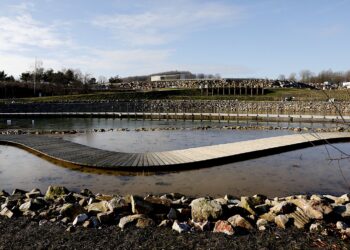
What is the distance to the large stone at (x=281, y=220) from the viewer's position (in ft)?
19.1

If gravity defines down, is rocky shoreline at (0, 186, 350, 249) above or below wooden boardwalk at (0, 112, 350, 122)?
below

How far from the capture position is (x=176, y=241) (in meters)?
5.27

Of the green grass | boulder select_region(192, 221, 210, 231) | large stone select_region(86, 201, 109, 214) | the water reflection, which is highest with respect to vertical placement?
the green grass

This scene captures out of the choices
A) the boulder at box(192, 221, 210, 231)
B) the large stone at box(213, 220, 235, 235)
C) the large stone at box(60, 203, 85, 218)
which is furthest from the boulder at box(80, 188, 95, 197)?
the large stone at box(213, 220, 235, 235)

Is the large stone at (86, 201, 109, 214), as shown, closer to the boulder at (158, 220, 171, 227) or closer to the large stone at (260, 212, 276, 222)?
the boulder at (158, 220, 171, 227)

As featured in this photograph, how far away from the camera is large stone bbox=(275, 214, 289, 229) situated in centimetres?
581

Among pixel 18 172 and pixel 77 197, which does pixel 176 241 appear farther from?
pixel 18 172

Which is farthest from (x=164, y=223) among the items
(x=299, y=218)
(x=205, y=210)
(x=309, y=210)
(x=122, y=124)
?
(x=122, y=124)

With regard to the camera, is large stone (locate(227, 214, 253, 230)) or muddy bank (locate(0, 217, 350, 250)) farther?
large stone (locate(227, 214, 253, 230))

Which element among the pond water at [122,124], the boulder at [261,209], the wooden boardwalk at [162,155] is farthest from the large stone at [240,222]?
the pond water at [122,124]

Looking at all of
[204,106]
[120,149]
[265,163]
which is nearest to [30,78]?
[204,106]

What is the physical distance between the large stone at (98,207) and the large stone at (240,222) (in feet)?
7.37

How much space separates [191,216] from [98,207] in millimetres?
1737

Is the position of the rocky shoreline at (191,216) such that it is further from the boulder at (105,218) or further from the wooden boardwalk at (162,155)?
the wooden boardwalk at (162,155)
